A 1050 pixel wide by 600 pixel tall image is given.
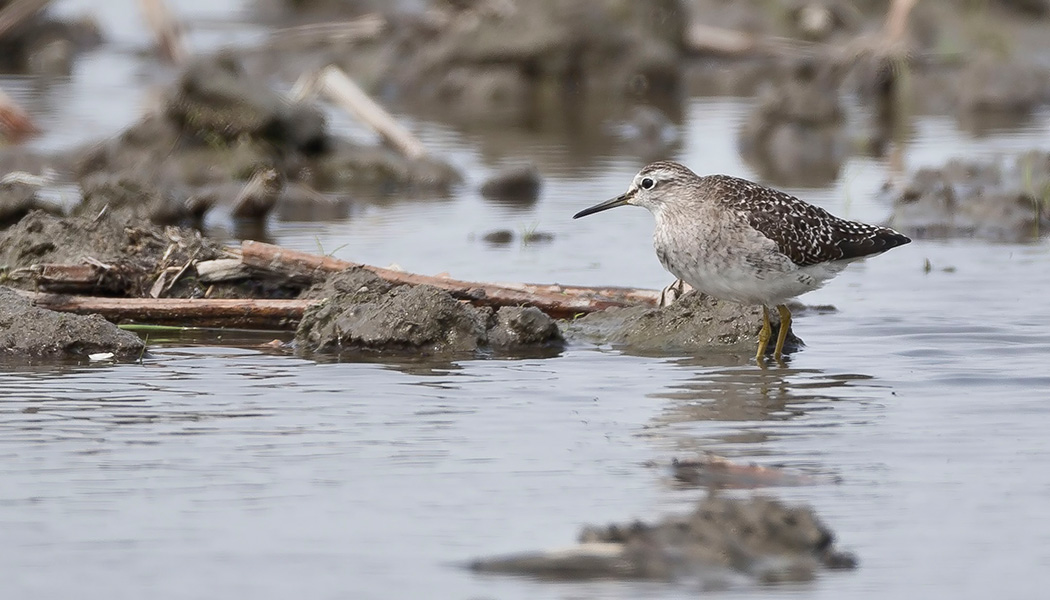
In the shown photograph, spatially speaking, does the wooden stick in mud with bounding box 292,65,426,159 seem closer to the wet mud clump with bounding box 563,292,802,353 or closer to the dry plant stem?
the wet mud clump with bounding box 563,292,802,353

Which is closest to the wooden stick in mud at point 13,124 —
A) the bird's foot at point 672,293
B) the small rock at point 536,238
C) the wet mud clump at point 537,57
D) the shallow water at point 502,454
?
the wet mud clump at point 537,57

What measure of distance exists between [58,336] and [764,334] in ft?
14.9

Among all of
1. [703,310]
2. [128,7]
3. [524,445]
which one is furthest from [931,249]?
[128,7]

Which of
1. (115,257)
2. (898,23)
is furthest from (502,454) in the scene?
(898,23)

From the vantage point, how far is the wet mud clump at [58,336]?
9.94 meters

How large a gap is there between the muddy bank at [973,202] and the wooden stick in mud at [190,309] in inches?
262

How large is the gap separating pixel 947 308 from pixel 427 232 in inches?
209

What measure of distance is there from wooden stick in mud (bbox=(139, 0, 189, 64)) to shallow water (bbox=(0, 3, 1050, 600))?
52.1 ft

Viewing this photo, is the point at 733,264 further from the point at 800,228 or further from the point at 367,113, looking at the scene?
the point at 367,113

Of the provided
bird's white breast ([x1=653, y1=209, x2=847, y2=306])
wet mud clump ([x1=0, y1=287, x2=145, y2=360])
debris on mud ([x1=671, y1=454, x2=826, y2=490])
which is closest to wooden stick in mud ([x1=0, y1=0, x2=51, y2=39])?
wet mud clump ([x1=0, y1=287, x2=145, y2=360])

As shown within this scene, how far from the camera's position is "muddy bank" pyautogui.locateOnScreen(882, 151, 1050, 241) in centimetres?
1490

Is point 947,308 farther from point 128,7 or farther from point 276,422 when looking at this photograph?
point 128,7

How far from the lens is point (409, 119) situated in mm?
22828

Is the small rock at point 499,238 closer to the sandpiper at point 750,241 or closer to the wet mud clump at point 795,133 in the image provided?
the sandpiper at point 750,241
